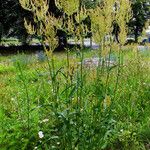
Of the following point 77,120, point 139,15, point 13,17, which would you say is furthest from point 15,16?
point 77,120

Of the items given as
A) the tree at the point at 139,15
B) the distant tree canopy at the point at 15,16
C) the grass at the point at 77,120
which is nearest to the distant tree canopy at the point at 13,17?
the distant tree canopy at the point at 15,16

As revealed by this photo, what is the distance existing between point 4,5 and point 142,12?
1219 centimetres

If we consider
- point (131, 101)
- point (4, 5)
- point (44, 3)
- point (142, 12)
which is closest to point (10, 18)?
point (4, 5)

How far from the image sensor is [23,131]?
5082mm

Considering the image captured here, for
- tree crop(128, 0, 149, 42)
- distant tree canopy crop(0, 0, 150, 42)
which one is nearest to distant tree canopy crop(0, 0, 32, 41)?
distant tree canopy crop(0, 0, 150, 42)

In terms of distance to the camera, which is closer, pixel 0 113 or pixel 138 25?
pixel 0 113

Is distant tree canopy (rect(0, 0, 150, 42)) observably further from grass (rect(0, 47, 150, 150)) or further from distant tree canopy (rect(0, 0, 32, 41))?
grass (rect(0, 47, 150, 150))

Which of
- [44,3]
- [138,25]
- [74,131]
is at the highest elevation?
[44,3]

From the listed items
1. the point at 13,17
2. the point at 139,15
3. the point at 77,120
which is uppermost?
the point at 77,120

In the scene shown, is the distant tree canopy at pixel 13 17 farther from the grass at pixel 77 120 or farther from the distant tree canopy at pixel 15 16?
the grass at pixel 77 120

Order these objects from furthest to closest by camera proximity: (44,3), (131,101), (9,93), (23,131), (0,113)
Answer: (9,93)
(131,101)
(0,113)
(23,131)
(44,3)

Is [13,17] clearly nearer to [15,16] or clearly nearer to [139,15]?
[15,16]

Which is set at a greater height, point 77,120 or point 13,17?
point 77,120

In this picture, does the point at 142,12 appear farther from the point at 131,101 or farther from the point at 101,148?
the point at 101,148
